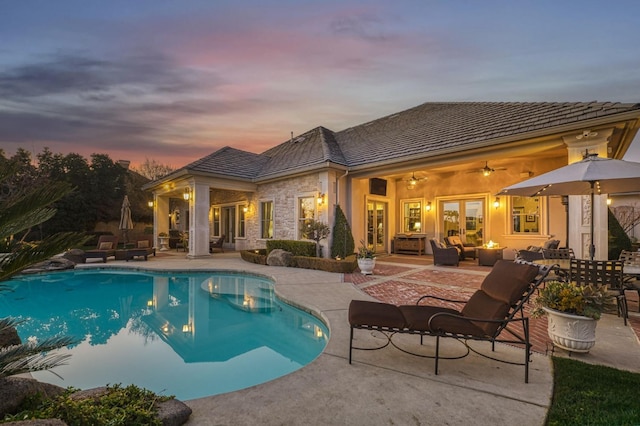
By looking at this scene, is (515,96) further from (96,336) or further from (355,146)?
(96,336)

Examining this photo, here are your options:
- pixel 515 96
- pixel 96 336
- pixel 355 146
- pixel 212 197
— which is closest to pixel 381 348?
pixel 96 336

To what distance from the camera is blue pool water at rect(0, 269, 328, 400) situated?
3904mm

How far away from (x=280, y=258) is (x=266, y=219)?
399 cm

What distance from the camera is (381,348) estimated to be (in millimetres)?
3777

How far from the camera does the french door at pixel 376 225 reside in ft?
43.8

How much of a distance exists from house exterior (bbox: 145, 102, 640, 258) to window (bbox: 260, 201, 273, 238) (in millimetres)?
49

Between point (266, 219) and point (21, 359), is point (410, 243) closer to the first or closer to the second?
point (266, 219)

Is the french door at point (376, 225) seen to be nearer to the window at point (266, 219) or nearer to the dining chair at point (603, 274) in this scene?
the window at point (266, 219)

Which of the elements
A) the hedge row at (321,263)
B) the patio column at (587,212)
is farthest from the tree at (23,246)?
the patio column at (587,212)

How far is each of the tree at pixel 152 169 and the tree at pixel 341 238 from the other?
2617 cm

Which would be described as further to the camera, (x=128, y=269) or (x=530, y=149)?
(x=128, y=269)

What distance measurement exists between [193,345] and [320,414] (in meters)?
3.29

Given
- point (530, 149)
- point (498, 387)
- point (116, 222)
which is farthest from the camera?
point (116, 222)

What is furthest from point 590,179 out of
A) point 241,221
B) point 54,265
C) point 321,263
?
point 54,265
